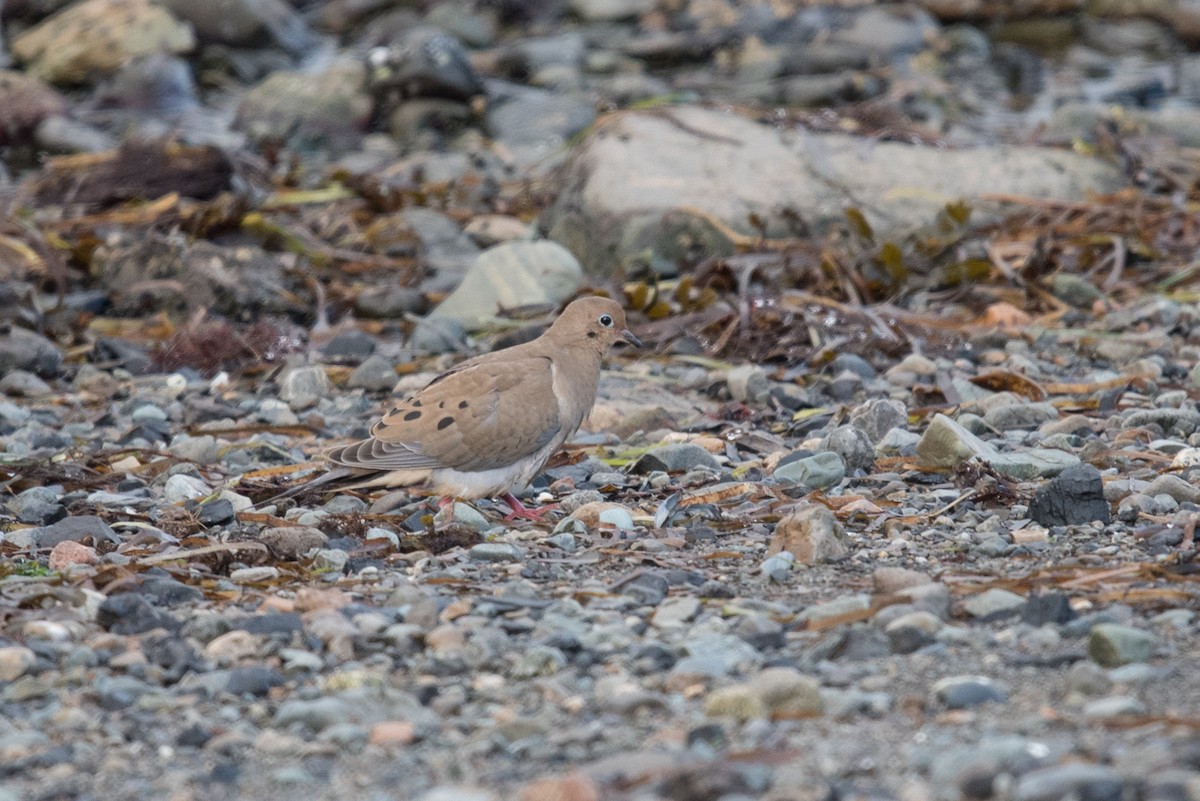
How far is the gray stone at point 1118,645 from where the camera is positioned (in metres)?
3.66

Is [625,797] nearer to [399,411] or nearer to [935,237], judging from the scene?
[399,411]

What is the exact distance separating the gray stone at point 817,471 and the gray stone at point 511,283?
3235mm

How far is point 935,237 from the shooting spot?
29.8 ft

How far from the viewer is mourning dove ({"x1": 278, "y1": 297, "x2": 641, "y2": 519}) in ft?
18.9

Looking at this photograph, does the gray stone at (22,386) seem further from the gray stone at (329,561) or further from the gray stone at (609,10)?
the gray stone at (609,10)

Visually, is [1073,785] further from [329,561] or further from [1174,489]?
[329,561]

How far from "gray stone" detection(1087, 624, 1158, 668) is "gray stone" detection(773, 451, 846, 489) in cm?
207

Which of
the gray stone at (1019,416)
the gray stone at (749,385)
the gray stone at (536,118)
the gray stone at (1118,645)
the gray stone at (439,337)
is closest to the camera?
the gray stone at (1118,645)

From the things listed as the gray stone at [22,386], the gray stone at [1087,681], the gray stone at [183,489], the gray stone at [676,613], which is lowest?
the gray stone at [22,386]

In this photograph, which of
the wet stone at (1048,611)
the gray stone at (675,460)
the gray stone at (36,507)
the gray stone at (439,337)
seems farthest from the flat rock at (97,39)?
the wet stone at (1048,611)

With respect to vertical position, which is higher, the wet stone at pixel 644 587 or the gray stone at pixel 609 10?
the wet stone at pixel 644 587

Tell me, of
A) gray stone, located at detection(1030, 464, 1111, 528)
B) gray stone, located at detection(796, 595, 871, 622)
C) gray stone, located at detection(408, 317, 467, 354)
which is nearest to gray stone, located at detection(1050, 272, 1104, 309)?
gray stone, located at detection(408, 317, 467, 354)

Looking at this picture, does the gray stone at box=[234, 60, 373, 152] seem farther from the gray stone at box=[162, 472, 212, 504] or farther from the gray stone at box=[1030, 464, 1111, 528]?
the gray stone at box=[1030, 464, 1111, 528]

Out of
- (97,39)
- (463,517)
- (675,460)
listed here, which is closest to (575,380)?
(675,460)
